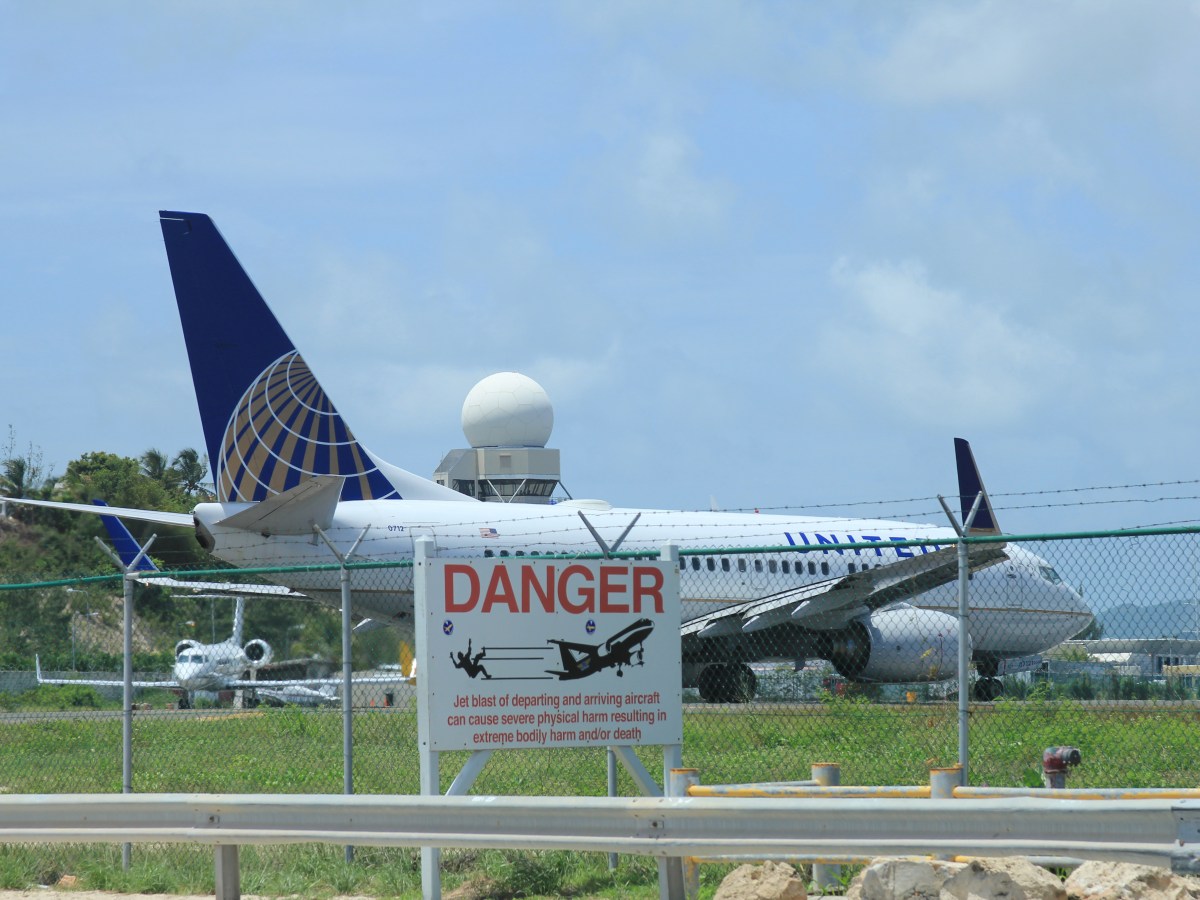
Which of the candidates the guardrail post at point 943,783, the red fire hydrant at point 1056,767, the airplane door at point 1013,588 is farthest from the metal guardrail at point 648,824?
the airplane door at point 1013,588

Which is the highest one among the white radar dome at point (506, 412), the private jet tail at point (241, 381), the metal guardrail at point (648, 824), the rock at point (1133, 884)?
the white radar dome at point (506, 412)

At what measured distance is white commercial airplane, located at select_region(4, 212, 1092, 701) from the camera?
2217 centimetres

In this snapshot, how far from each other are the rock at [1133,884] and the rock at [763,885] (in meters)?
1.23

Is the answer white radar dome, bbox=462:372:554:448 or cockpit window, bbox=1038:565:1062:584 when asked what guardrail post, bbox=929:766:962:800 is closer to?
cockpit window, bbox=1038:565:1062:584

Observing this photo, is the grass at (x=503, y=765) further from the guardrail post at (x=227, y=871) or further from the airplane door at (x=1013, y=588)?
the airplane door at (x=1013, y=588)

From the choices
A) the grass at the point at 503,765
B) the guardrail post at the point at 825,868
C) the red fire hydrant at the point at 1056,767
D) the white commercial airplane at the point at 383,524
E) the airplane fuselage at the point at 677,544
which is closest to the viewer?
the guardrail post at the point at 825,868

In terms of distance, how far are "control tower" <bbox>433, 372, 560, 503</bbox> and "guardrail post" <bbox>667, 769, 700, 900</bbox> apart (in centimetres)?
3616

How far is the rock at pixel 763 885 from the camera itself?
6.82 metres

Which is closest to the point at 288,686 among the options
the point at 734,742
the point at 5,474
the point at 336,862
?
the point at 734,742

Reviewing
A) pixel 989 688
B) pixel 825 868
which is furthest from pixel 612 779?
pixel 989 688

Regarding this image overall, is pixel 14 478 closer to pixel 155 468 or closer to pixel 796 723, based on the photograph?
pixel 155 468

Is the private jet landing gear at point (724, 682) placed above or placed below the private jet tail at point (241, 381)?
below

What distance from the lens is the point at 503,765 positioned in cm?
1441

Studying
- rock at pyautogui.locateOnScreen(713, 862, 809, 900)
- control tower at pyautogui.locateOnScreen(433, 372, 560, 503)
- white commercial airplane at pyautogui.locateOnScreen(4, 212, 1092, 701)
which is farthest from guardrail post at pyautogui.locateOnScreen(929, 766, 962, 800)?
control tower at pyautogui.locateOnScreen(433, 372, 560, 503)
